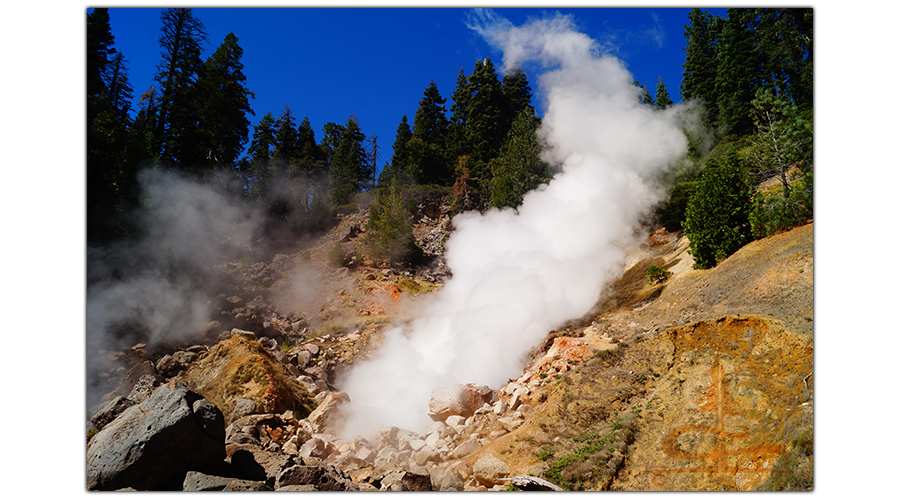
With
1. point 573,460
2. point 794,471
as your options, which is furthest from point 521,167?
point 794,471

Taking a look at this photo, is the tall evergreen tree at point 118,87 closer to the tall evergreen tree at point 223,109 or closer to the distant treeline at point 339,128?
the distant treeline at point 339,128

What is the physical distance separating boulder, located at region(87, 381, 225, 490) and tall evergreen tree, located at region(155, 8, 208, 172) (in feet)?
19.9

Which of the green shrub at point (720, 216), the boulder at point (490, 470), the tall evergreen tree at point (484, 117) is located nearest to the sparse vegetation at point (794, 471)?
the boulder at point (490, 470)

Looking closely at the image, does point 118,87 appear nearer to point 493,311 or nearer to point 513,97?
point 493,311

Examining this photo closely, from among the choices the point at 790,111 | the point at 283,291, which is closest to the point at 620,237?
the point at 790,111

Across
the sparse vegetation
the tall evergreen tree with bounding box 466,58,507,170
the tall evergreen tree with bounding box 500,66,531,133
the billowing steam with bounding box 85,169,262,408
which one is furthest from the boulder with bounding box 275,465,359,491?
the tall evergreen tree with bounding box 500,66,531,133

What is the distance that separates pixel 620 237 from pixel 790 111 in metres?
7.49

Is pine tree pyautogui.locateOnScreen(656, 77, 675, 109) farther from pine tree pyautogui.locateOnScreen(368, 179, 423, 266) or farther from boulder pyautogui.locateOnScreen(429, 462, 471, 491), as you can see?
boulder pyautogui.locateOnScreen(429, 462, 471, 491)

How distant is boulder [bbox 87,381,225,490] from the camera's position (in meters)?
4.47

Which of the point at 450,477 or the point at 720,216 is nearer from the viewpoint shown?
the point at 450,477

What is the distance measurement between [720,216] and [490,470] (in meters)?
9.75

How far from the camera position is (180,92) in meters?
14.3

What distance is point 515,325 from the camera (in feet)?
35.4
